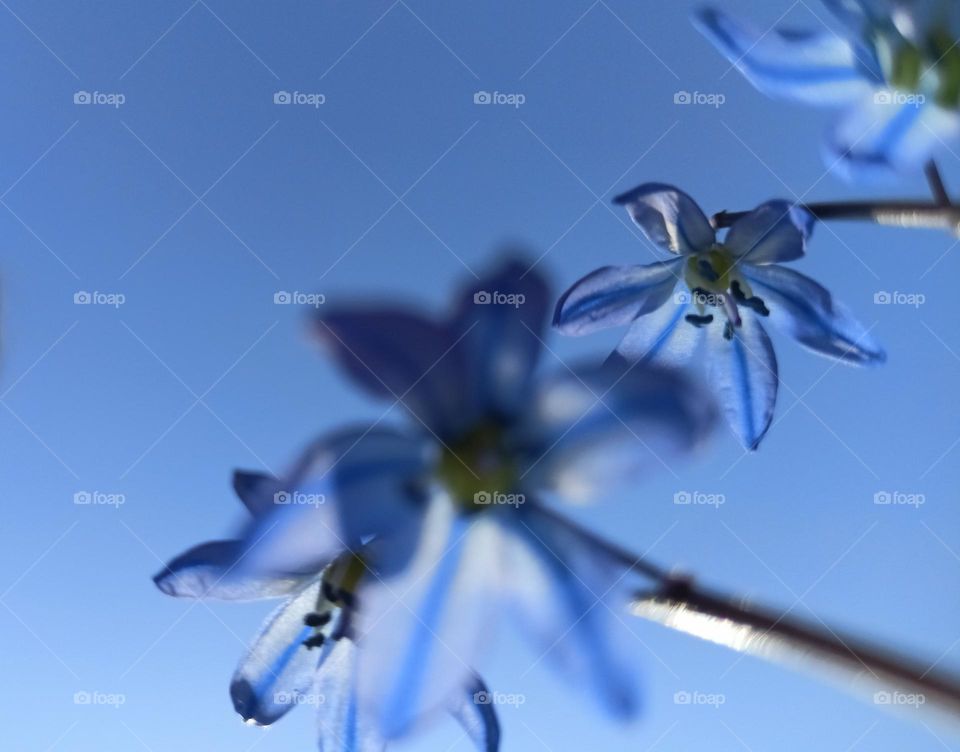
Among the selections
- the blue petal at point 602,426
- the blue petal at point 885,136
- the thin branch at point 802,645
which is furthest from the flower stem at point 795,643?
the blue petal at point 885,136

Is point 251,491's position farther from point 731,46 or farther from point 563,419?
point 731,46

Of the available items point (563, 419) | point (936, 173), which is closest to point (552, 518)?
point (563, 419)

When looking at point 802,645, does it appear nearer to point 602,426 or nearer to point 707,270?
point 602,426

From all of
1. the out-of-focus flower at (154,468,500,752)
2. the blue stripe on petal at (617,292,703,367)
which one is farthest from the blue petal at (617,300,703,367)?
the out-of-focus flower at (154,468,500,752)

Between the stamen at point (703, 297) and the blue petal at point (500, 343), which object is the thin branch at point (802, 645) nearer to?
the blue petal at point (500, 343)

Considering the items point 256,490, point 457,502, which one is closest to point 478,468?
point 457,502

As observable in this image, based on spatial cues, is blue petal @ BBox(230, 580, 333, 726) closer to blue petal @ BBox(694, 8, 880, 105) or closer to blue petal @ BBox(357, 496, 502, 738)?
blue petal @ BBox(357, 496, 502, 738)
